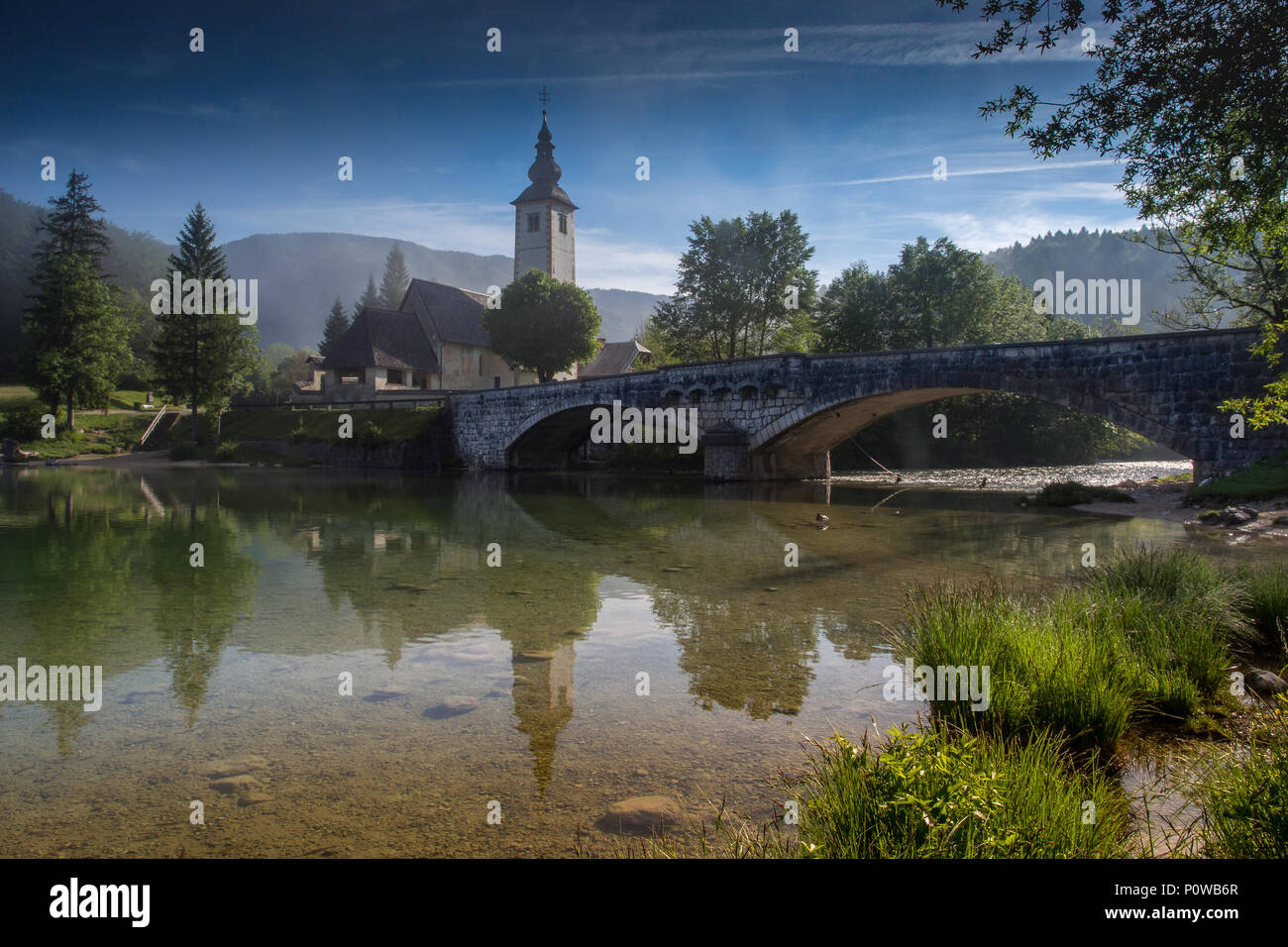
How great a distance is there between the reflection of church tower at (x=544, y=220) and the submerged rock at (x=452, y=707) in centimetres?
6370

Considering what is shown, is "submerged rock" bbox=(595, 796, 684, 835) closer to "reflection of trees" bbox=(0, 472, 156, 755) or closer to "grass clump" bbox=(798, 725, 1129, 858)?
"grass clump" bbox=(798, 725, 1129, 858)

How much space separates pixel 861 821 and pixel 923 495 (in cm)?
2613

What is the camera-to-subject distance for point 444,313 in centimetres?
6744

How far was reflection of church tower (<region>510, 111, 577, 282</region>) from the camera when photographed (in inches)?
2650

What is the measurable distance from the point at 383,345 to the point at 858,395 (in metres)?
43.5

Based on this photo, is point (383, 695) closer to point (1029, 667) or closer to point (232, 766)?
Result: point (232, 766)

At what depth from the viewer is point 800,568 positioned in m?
12.6

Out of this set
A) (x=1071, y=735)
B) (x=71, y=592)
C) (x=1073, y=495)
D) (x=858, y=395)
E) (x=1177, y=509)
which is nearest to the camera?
(x=1071, y=735)

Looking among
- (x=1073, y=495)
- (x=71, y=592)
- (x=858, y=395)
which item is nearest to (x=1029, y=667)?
(x=71, y=592)

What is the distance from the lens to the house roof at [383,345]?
2373 inches

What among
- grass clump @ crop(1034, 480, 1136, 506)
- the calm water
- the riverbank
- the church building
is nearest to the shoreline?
grass clump @ crop(1034, 480, 1136, 506)

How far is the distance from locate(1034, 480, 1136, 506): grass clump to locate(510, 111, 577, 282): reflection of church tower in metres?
50.8

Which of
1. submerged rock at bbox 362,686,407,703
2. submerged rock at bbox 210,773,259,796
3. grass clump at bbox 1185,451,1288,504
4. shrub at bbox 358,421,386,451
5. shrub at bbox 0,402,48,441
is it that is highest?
shrub at bbox 0,402,48,441
